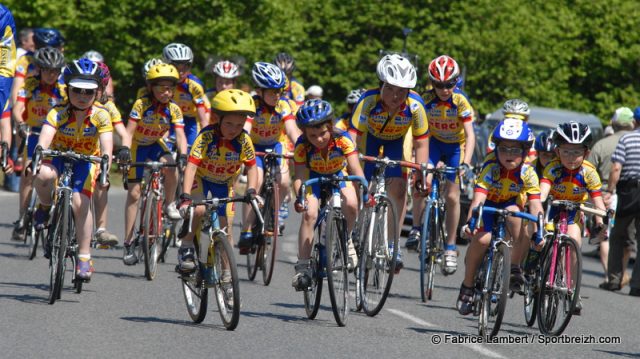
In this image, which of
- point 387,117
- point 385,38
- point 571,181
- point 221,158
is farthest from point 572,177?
point 385,38

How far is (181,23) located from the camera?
3544cm

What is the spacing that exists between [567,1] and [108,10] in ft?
67.8

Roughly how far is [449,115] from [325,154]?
356 centimetres

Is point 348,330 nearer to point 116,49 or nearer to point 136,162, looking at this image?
point 136,162

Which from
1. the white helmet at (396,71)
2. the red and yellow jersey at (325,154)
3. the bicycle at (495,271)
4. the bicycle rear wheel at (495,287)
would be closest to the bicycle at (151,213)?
the white helmet at (396,71)

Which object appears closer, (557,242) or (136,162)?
(557,242)

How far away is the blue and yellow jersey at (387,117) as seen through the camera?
1348cm

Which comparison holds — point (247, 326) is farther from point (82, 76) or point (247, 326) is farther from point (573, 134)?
point (573, 134)

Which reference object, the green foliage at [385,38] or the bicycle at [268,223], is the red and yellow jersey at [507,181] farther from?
the green foliage at [385,38]

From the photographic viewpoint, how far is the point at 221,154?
11.6 metres

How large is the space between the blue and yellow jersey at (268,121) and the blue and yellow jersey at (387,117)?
2.04m

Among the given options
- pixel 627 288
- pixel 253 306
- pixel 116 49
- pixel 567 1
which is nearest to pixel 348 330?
pixel 253 306

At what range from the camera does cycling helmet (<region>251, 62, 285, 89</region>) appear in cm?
1471

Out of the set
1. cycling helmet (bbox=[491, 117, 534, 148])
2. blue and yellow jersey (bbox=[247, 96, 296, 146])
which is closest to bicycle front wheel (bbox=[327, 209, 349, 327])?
cycling helmet (bbox=[491, 117, 534, 148])
